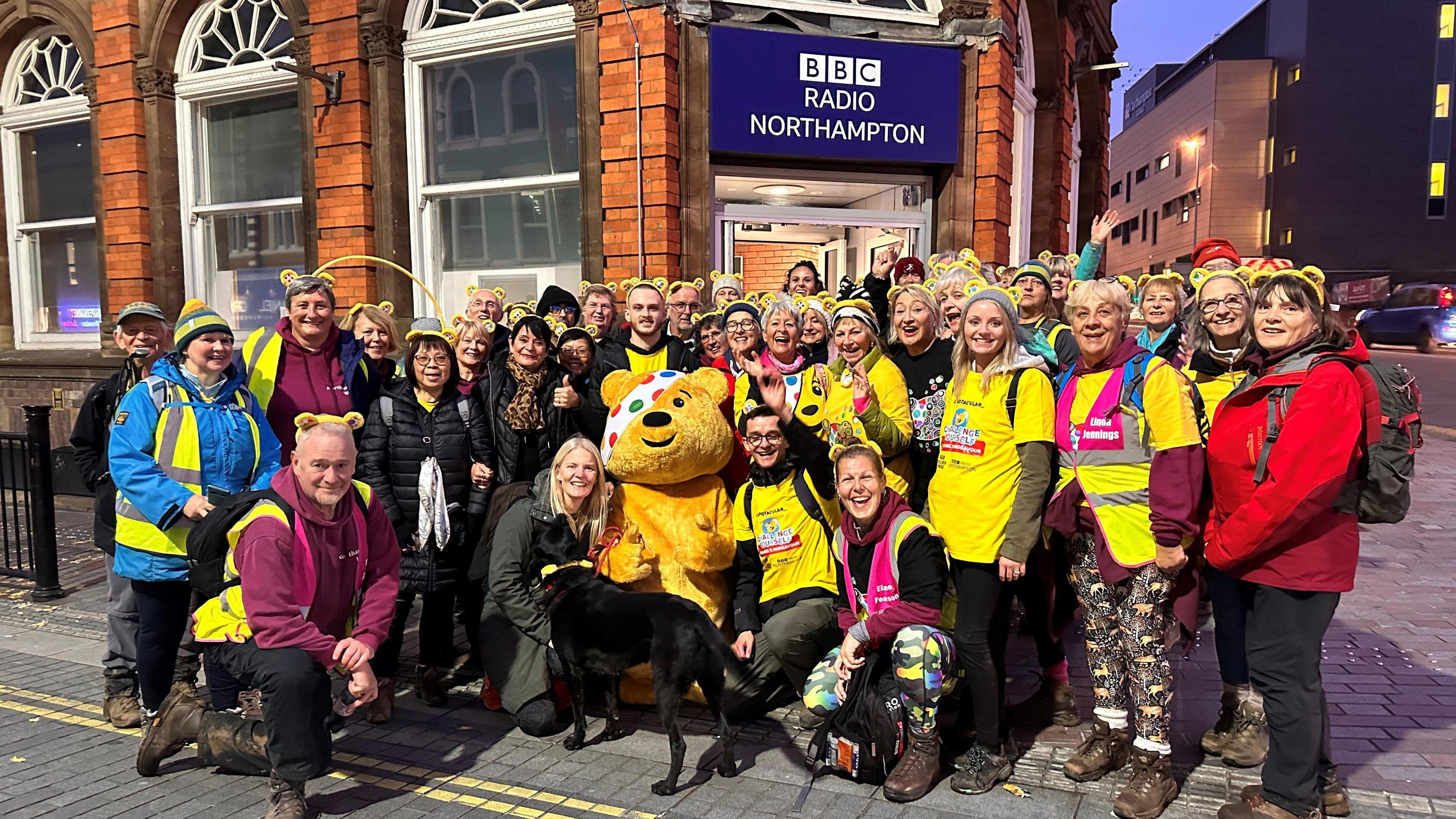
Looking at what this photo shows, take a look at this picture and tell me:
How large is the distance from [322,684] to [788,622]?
197 centimetres

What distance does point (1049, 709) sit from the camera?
13.8ft

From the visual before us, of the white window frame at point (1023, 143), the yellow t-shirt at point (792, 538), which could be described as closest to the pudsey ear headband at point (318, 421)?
the yellow t-shirt at point (792, 538)

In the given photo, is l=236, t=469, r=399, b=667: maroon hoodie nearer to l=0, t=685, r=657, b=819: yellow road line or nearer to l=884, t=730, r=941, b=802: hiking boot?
l=0, t=685, r=657, b=819: yellow road line

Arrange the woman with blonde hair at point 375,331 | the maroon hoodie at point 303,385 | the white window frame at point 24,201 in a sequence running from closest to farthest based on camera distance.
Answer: the maroon hoodie at point 303,385 < the woman with blonde hair at point 375,331 < the white window frame at point 24,201

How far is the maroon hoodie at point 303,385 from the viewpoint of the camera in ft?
15.7

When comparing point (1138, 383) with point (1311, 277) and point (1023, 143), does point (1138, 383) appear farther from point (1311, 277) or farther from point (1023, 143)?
point (1023, 143)

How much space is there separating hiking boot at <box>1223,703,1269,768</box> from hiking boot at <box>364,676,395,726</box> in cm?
383

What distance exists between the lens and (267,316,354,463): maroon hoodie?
479cm

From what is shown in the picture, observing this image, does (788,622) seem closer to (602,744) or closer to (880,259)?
(602,744)

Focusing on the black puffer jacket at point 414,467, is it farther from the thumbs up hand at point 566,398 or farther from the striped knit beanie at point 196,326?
the striped knit beanie at point 196,326

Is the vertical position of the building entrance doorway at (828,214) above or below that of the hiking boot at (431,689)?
above

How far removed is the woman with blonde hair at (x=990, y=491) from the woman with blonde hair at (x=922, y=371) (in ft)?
1.68

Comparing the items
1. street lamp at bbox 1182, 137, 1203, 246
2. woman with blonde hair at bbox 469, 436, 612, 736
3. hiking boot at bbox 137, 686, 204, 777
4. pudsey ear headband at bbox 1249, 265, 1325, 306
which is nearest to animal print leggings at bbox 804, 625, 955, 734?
woman with blonde hair at bbox 469, 436, 612, 736

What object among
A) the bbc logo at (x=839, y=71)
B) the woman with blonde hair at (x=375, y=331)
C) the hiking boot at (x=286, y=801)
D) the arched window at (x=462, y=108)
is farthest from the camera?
the arched window at (x=462, y=108)
